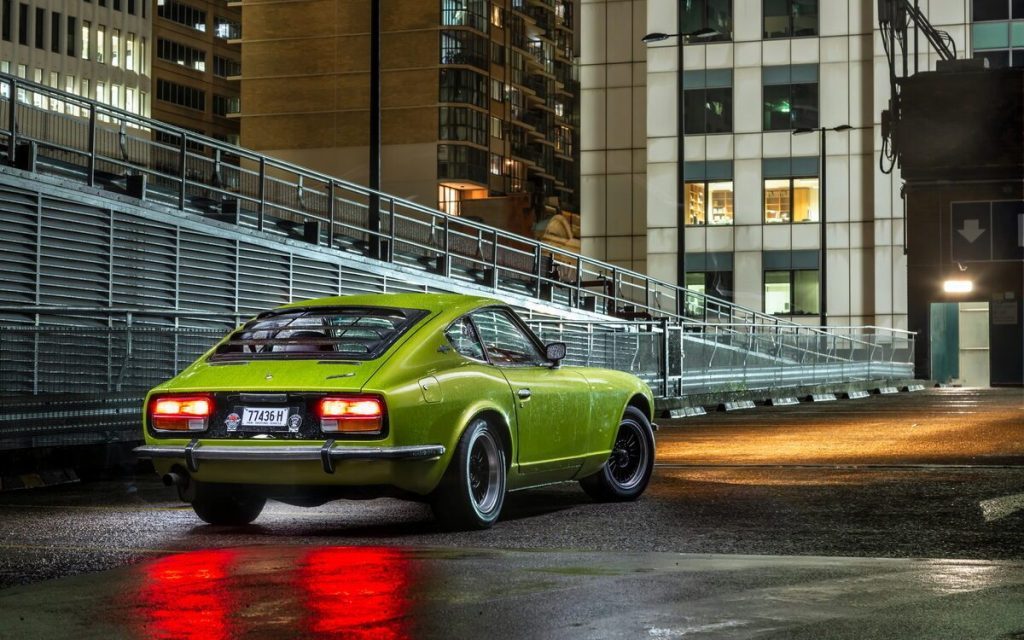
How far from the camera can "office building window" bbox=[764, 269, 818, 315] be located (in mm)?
61031

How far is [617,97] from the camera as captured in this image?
66375 millimetres

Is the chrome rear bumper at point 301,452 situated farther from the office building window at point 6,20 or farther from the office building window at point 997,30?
the office building window at point 6,20

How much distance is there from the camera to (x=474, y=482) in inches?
380

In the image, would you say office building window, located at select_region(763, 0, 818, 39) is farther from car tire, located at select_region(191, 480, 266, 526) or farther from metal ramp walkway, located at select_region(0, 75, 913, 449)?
car tire, located at select_region(191, 480, 266, 526)

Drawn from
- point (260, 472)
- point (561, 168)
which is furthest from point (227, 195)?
point (561, 168)

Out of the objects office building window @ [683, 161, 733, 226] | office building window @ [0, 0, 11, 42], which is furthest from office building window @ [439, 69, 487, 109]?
office building window @ [683, 161, 733, 226]

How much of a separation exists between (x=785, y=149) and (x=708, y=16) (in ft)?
21.1

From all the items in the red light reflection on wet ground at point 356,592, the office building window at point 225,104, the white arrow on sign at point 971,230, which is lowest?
→ the red light reflection on wet ground at point 356,592

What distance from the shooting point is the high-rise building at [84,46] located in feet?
352

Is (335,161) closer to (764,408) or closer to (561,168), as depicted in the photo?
(561,168)

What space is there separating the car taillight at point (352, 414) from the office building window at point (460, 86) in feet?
304

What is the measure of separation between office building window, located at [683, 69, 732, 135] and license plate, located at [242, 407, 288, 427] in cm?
5489

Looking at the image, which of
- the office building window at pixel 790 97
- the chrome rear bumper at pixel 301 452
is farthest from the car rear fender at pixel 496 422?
the office building window at pixel 790 97

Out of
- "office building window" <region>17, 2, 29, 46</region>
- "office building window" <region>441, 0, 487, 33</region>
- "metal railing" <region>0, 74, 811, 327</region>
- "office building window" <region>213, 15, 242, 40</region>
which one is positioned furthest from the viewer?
"office building window" <region>213, 15, 242, 40</region>
